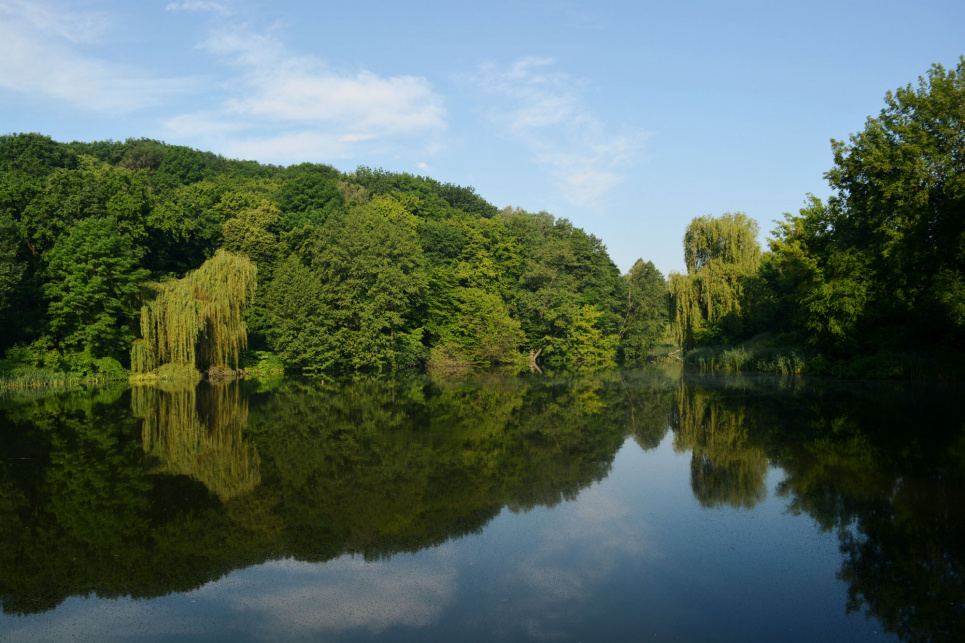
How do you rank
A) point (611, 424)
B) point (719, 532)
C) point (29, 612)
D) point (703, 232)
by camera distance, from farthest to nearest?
point (703, 232), point (611, 424), point (719, 532), point (29, 612)

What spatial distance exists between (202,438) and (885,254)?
86.3ft

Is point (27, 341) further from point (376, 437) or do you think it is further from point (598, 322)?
point (598, 322)

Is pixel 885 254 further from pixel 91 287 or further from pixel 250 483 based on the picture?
pixel 91 287

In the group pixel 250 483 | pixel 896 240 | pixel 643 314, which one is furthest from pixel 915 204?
pixel 643 314

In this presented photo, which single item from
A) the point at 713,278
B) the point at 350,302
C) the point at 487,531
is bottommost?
the point at 487,531

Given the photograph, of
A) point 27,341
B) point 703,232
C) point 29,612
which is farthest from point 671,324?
point 29,612

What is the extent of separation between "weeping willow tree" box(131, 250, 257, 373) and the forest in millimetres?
106

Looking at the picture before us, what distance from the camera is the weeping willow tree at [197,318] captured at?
3136 centimetres

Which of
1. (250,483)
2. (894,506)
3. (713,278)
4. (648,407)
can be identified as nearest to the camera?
(894,506)

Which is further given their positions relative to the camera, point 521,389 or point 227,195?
point 227,195

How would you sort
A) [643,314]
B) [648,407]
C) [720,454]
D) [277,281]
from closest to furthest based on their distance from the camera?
[720,454] < [648,407] < [277,281] < [643,314]

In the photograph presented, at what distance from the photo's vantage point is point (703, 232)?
46156mm

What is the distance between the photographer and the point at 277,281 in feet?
138

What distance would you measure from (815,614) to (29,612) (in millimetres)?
6747
